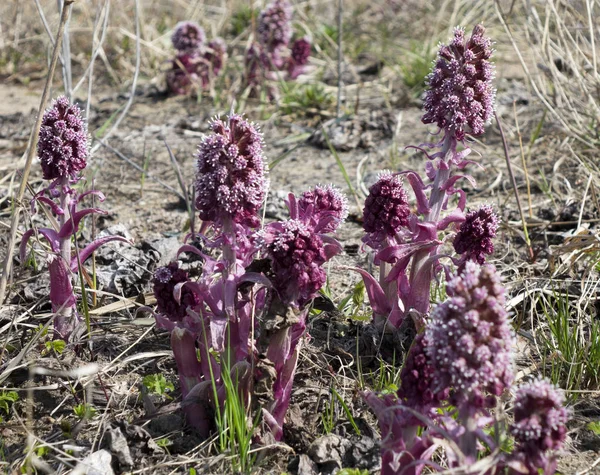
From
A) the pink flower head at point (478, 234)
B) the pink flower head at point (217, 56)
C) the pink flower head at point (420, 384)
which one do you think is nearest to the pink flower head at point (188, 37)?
the pink flower head at point (217, 56)

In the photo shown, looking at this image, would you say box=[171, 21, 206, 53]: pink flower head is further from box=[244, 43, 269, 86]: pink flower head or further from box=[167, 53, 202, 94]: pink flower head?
box=[244, 43, 269, 86]: pink flower head

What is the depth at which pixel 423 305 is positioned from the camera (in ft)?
9.35

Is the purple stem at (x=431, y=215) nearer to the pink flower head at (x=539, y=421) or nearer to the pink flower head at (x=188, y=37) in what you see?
the pink flower head at (x=539, y=421)

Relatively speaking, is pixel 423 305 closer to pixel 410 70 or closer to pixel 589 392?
pixel 589 392

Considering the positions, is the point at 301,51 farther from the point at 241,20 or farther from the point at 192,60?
the point at 241,20

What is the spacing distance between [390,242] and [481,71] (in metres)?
0.73

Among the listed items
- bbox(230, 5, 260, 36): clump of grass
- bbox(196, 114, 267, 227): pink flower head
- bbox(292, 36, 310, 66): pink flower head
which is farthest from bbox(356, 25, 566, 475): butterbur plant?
bbox(230, 5, 260, 36): clump of grass

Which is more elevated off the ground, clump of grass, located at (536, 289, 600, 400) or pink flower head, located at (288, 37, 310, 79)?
pink flower head, located at (288, 37, 310, 79)

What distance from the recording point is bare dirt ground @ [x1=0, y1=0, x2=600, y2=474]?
8.14 feet

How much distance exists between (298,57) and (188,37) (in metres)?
1.00

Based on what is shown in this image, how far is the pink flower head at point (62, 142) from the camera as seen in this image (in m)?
2.72

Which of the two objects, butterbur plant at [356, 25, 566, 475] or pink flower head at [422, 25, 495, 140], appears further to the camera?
pink flower head at [422, 25, 495, 140]

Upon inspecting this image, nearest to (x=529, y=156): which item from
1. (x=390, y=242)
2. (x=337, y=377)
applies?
(x=390, y=242)

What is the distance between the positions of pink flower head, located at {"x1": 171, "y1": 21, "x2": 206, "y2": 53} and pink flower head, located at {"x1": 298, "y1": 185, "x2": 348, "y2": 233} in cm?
403
